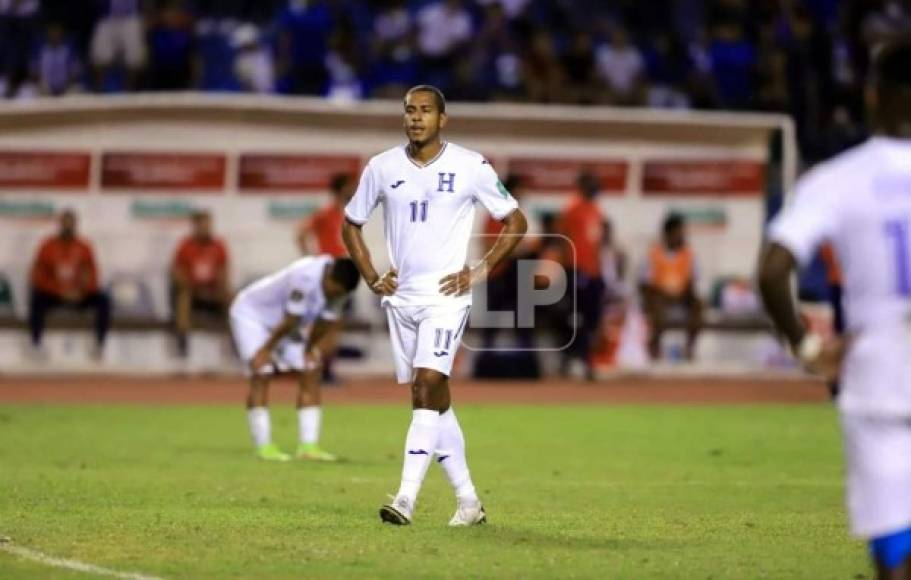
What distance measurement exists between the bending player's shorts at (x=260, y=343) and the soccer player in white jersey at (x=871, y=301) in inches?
432

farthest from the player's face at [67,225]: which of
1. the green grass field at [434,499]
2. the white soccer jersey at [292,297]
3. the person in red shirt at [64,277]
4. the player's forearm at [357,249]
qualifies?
the player's forearm at [357,249]

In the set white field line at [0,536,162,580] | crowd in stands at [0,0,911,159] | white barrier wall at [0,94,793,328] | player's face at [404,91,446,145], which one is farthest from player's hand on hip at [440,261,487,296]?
crowd in stands at [0,0,911,159]

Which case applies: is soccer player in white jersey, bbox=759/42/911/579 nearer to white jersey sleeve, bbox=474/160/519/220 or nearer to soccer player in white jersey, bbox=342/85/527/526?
soccer player in white jersey, bbox=342/85/527/526

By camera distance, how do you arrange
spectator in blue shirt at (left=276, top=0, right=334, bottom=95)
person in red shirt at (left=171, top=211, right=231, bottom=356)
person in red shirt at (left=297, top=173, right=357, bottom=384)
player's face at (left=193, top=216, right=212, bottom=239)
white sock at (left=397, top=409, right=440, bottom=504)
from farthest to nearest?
spectator in blue shirt at (left=276, top=0, right=334, bottom=95)
person in red shirt at (left=171, top=211, right=231, bottom=356)
player's face at (left=193, top=216, right=212, bottom=239)
person in red shirt at (left=297, top=173, right=357, bottom=384)
white sock at (left=397, top=409, right=440, bottom=504)

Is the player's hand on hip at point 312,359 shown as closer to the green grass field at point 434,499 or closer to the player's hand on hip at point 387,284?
the green grass field at point 434,499

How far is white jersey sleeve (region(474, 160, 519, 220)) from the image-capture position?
12141 mm

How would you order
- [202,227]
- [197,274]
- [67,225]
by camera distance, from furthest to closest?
[197,274], [202,227], [67,225]

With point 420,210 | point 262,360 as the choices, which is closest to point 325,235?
point 262,360

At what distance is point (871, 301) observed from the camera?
704cm

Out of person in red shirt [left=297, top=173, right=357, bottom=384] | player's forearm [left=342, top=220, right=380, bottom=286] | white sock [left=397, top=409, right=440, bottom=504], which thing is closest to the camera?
white sock [left=397, top=409, right=440, bottom=504]

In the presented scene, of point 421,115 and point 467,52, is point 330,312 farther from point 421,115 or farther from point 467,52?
point 467,52

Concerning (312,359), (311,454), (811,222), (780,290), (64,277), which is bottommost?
(311,454)

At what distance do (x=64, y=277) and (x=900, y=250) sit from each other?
2181 centimetres

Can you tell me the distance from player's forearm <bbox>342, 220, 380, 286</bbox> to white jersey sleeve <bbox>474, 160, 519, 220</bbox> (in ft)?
2.48
